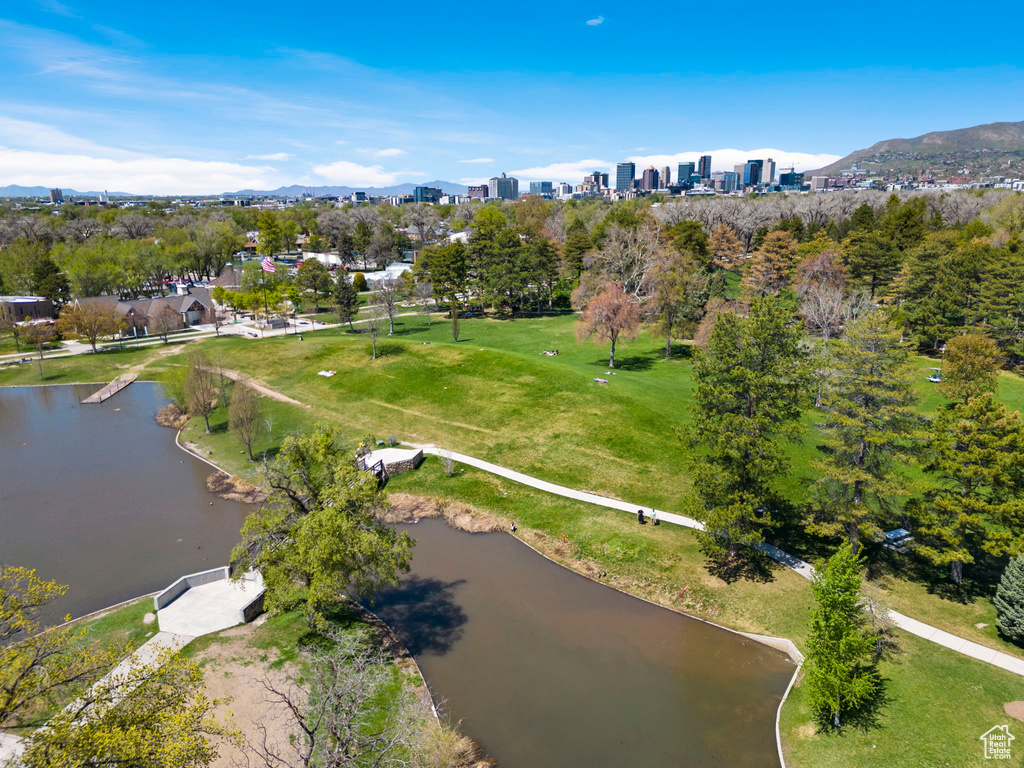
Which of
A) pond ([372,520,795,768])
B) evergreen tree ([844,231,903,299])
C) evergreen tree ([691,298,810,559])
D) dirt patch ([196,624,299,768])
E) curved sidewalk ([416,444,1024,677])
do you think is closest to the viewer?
dirt patch ([196,624,299,768])

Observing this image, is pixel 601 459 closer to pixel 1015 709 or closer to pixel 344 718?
pixel 1015 709

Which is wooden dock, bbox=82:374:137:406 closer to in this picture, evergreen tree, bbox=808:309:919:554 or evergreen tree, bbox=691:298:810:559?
evergreen tree, bbox=691:298:810:559

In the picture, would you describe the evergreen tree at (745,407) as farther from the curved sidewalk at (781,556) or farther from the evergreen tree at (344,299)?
the evergreen tree at (344,299)

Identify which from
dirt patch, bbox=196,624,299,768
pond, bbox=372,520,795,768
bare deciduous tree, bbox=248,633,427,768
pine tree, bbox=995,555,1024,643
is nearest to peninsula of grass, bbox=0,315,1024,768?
pine tree, bbox=995,555,1024,643

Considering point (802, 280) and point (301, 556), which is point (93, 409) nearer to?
point (301, 556)

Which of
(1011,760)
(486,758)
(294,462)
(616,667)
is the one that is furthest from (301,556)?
(1011,760)
